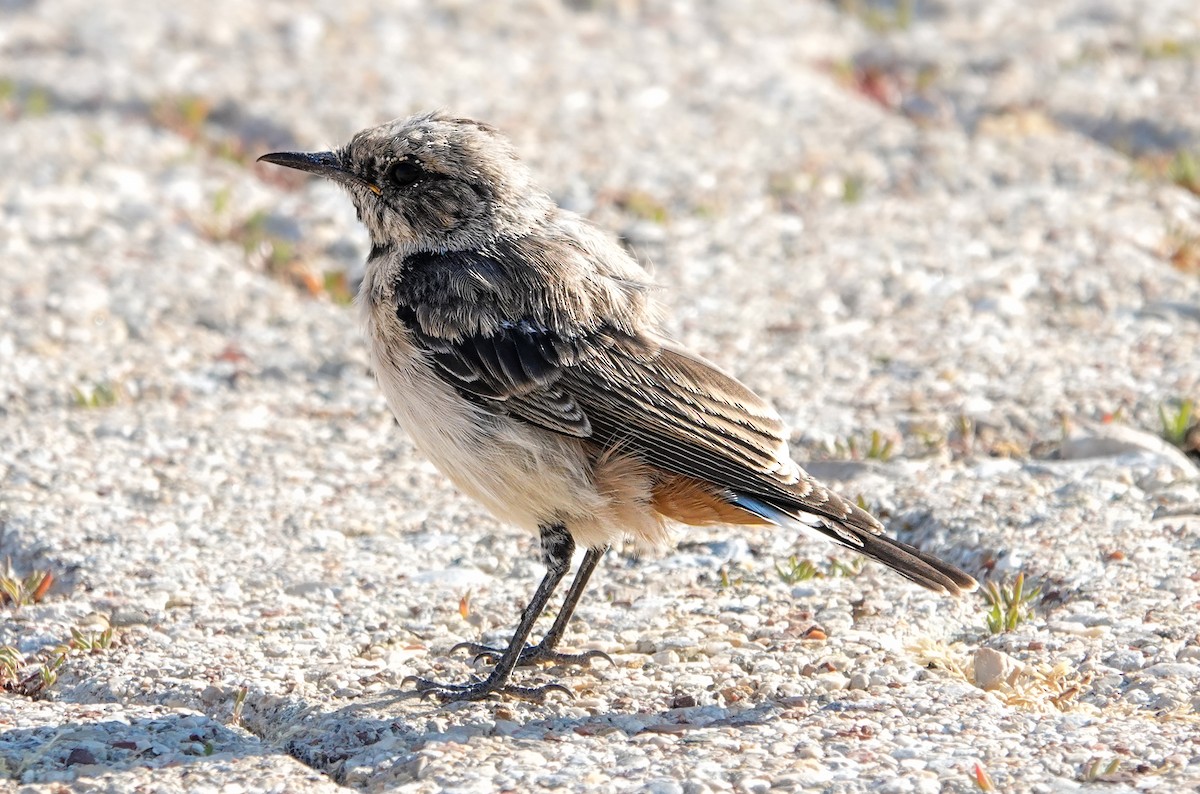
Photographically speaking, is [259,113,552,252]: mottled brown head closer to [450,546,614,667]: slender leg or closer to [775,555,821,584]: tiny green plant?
[450,546,614,667]: slender leg

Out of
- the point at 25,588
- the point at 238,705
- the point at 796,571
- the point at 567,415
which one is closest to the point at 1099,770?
the point at 796,571

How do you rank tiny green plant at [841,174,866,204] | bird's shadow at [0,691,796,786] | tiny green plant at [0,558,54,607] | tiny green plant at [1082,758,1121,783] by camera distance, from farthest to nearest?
1. tiny green plant at [841,174,866,204]
2. tiny green plant at [0,558,54,607]
3. bird's shadow at [0,691,796,786]
4. tiny green plant at [1082,758,1121,783]

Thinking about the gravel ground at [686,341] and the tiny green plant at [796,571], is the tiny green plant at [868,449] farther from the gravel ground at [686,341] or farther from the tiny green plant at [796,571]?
the tiny green plant at [796,571]

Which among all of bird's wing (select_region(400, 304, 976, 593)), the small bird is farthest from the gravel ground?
bird's wing (select_region(400, 304, 976, 593))

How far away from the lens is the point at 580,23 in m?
11.4

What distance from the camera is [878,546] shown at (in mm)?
4883

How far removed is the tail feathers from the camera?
4809mm

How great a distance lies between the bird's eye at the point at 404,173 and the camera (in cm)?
586

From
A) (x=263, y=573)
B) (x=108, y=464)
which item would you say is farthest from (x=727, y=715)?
(x=108, y=464)

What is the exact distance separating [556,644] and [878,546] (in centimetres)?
112

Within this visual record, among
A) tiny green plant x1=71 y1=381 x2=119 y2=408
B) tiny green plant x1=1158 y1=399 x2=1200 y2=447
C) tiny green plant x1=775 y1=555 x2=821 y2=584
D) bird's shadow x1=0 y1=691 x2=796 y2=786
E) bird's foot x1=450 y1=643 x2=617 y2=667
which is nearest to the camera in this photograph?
bird's shadow x1=0 y1=691 x2=796 y2=786

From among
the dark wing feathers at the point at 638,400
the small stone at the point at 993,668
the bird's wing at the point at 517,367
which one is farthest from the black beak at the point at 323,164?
the small stone at the point at 993,668

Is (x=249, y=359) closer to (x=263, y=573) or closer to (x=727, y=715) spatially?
(x=263, y=573)

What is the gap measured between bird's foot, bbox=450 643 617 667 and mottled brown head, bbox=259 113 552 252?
1429mm
